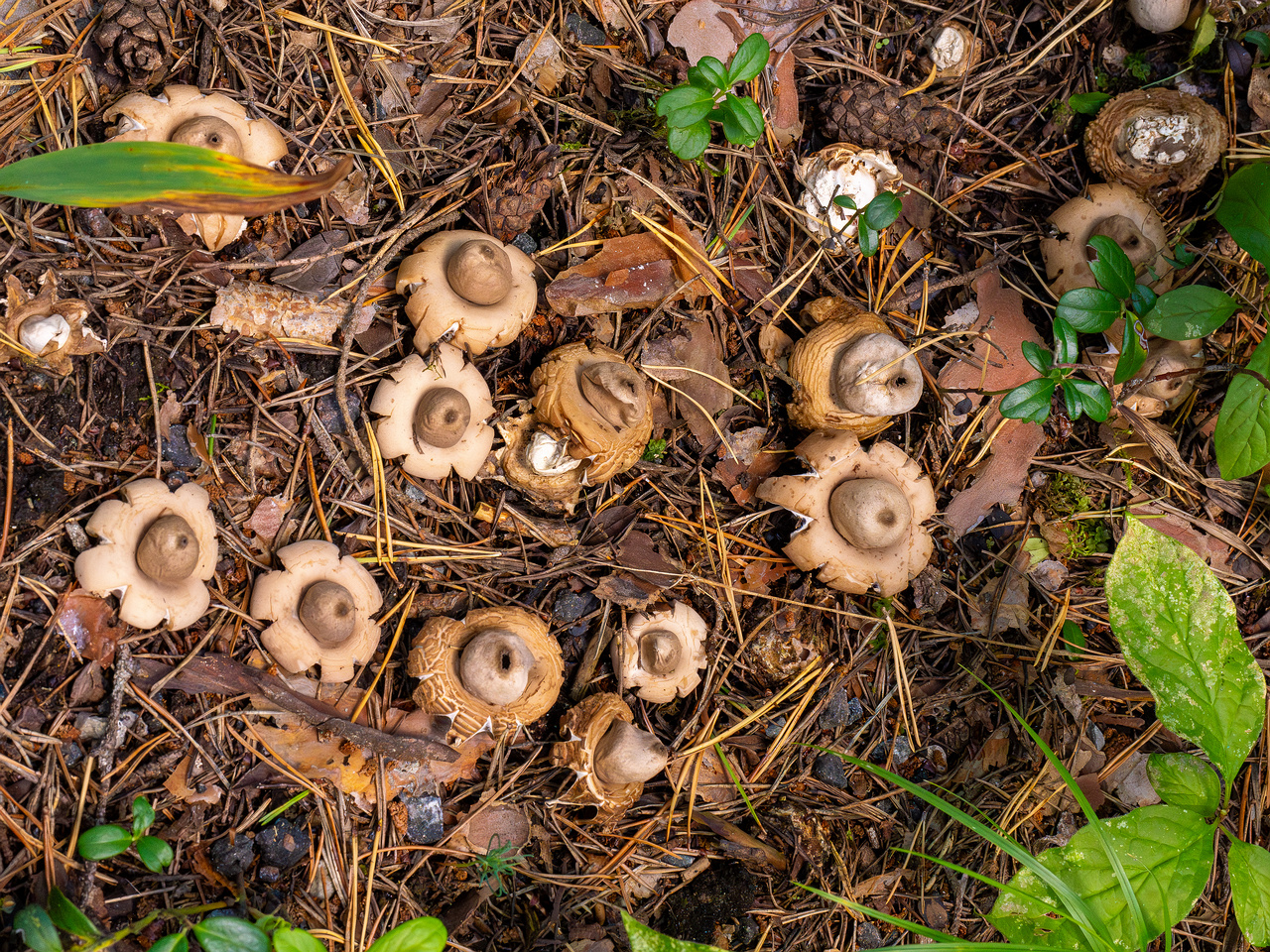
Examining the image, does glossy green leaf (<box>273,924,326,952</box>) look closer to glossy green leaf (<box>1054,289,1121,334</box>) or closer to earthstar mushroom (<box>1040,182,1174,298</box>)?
glossy green leaf (<box>1054,289,1121,334</box>)

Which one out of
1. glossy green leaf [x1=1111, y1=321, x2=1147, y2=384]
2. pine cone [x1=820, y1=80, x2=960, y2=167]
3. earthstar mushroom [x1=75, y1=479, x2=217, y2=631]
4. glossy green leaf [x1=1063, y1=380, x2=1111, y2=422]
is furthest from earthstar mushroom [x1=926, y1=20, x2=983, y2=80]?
earthstar mushroom [x1=75, y1=479, x2=217, y2=631]

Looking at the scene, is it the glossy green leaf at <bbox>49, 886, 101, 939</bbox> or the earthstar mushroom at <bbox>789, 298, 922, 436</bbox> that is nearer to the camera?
the glossy green leaf at <bbox>49, 886, 101, 939</bbox>

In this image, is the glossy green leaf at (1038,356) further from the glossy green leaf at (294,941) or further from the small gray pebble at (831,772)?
the glossy green leaf at (294,941)

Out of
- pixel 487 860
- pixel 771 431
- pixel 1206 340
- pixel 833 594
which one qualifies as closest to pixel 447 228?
pixel 771 431

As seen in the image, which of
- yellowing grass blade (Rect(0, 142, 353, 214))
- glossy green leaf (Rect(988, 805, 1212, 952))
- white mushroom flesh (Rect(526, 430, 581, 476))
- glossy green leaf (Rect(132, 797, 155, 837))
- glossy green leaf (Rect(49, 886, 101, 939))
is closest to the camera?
yellowing grass blade (Rect(0, 142, 353, 214))

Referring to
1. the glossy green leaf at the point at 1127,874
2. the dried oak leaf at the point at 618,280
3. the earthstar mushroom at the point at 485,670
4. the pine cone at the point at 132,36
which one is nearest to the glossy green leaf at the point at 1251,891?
the glossy green leaf at the point at 1127,874

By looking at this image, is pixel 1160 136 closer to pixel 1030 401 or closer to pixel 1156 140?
pixel 1156 140

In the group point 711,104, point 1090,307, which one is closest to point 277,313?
point 711,104

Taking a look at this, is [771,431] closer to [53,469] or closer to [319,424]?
[319,424]
